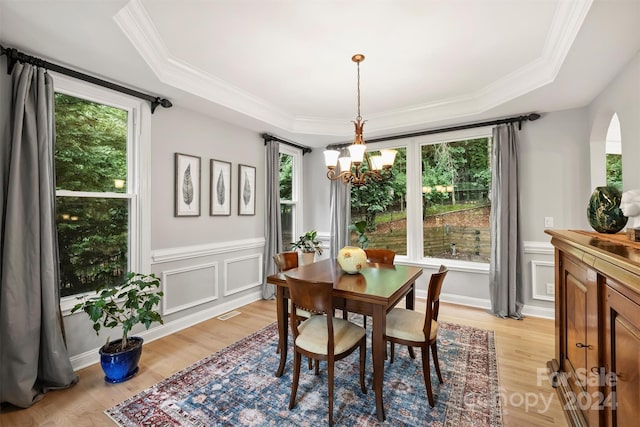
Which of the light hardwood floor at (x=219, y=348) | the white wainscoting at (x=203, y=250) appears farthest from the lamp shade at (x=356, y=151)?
the white wainscoting at (x=203, y=250)

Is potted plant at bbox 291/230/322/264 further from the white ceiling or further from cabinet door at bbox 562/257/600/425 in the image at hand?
cabinet door at bbox 562/257/600/425

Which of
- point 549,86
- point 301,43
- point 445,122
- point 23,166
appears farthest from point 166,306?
point 549,86

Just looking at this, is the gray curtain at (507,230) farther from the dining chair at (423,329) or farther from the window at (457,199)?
the dining chair at (423,329)

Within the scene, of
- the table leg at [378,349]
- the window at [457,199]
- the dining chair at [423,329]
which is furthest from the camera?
the window at [457,199]

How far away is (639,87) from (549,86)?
68 centimetres

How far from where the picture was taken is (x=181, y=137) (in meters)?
3.15

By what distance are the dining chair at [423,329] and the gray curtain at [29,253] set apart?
2395 mm

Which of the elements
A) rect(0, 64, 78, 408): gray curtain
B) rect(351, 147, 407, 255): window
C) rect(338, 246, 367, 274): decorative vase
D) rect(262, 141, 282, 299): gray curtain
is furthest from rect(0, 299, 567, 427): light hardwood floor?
rect(351, 147, 407, 255): window

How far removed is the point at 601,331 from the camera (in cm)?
127

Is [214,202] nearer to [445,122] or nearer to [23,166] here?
[23,166]

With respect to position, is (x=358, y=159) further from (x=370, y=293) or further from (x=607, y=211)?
(x=607, y=211)

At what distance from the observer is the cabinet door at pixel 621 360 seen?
988mm

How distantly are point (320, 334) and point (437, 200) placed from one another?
2941 mm

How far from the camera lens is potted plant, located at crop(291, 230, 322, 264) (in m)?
4.35
